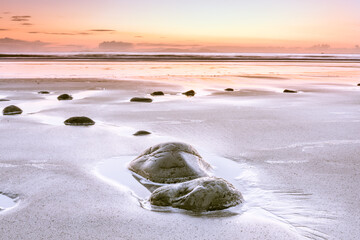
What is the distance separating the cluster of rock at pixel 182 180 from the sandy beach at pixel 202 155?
85 millimetres

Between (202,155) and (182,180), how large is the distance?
3.00ft

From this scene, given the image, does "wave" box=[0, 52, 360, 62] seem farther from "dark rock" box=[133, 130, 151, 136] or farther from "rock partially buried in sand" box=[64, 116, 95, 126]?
"dark rock" box=[133, 130, 151, 136]

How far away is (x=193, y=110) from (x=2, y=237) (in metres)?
5.03

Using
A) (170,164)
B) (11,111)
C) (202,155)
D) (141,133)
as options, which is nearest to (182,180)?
(170,164)

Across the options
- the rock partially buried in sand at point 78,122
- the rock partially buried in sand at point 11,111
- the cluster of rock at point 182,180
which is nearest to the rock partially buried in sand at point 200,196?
the cluster of rock at point 182,180

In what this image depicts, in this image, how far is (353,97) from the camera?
29.6 feet

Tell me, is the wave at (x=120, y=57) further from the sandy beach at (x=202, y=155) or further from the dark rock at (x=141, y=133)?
the dark rock at (x=141, y=133)

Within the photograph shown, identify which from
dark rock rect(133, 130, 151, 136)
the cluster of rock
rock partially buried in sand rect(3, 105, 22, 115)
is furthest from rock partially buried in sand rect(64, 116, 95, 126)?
the cluster of rock

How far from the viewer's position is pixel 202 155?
4152 millimetres

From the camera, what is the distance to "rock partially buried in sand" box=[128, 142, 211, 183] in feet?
10.9

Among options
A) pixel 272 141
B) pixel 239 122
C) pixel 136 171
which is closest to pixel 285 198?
pixel 136 171

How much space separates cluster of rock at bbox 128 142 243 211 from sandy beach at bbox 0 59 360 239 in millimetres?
85

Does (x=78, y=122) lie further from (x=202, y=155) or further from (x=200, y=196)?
(x=200, y=196)

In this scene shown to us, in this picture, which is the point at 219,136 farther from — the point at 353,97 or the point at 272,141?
the point at 353,97
